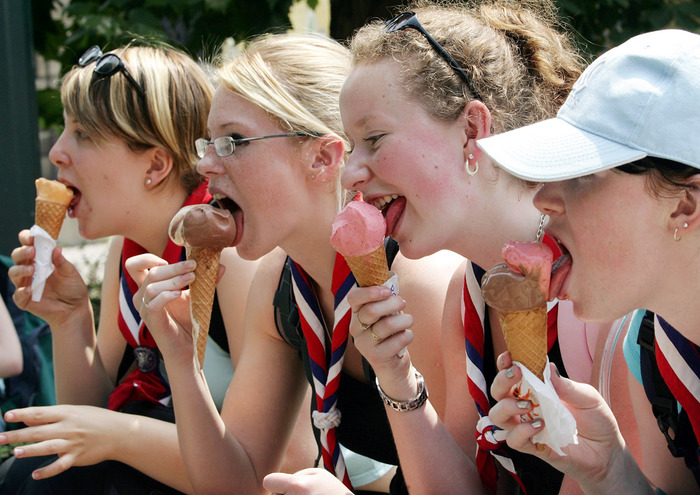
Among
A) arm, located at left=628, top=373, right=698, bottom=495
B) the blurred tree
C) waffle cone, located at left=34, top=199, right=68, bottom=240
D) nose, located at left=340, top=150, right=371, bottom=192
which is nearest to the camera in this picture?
arm, located at left=628, top=373, right=698, bottom=495

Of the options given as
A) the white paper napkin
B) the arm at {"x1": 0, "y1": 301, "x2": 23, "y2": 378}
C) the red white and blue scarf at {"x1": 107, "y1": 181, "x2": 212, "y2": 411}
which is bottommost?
the arm at {"x1": 0, "y1": 301, "x2": 23, "y2": 378}

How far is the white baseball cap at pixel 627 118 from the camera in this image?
5.37 ft

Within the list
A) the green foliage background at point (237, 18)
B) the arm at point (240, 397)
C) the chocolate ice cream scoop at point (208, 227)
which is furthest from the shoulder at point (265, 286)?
the green foliage background at point (237, 18)

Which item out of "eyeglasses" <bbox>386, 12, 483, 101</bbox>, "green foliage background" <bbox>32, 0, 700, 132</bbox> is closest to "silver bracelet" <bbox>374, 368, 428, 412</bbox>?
"eyeglasses" <bbox>386, 12, 483, 101</bbox>

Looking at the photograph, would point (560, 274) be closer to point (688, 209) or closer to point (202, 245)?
point (688, 209)

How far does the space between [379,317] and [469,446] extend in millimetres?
722

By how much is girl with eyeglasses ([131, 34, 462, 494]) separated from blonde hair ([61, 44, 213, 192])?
28.6 inches

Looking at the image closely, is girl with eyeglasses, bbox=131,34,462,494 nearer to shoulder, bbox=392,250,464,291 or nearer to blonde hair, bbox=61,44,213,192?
shoulder, bbox=392,250,464,291

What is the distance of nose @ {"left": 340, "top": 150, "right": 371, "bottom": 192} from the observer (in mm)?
2352

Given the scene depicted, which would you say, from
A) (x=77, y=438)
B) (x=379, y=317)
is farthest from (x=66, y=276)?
(x=379, y=317)

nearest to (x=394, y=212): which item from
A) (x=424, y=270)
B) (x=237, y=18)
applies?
(x=424, y=270)

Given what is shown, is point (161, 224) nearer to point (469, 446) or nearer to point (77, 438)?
point (77, 438)

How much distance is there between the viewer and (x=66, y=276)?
3.65 metres

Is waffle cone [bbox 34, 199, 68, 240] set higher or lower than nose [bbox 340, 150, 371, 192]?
lower
